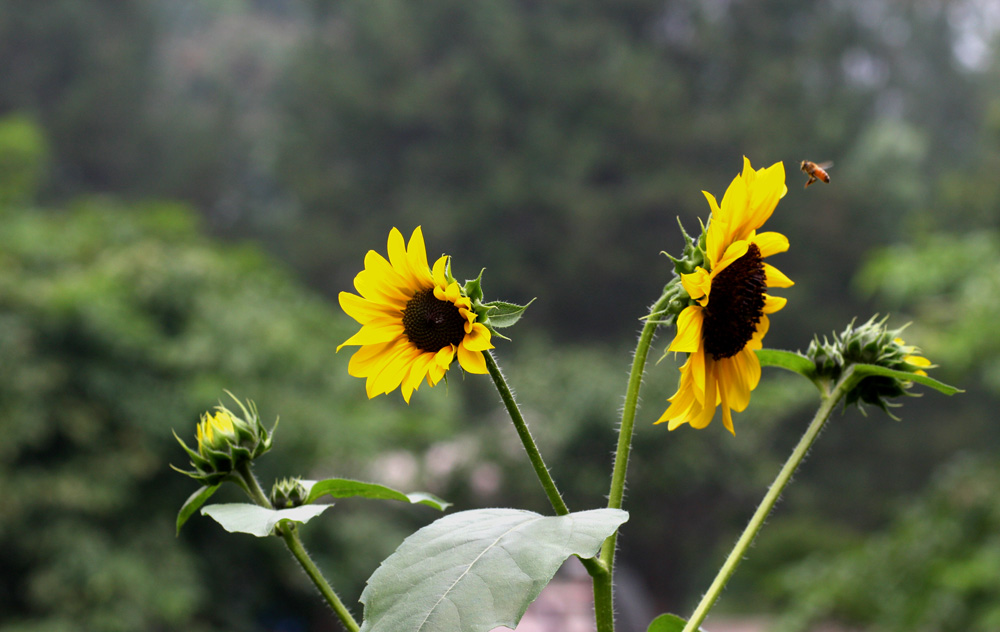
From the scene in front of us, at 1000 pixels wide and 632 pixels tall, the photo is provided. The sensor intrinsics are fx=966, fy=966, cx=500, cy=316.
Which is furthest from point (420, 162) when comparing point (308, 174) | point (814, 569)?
point (814, 569)

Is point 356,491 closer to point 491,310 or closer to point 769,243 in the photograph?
point 491,310

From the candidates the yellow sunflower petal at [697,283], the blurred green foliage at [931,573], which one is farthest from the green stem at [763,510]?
the blurred green foliage at [931,573]

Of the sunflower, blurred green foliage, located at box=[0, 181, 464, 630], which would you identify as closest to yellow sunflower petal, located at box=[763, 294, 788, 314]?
the sunflower

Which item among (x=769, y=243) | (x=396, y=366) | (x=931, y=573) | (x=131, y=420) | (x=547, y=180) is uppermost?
(x=547, y=180)

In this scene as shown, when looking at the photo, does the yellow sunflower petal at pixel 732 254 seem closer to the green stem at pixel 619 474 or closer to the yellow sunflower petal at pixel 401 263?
the green stem at pixel 619 474

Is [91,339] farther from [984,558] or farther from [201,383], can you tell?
[984,558]

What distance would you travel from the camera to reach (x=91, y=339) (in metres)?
4.07

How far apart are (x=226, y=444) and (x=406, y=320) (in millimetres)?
140

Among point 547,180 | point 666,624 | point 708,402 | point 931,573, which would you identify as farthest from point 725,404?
point 547,180

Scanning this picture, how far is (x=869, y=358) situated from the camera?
1.85 feet

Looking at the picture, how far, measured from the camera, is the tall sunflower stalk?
392mm

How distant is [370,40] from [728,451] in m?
5.62

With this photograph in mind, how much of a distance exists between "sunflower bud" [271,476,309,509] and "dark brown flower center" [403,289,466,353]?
0.11 m

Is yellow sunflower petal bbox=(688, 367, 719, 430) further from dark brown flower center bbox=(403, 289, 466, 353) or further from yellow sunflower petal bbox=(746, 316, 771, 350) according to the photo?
dark brown flower center bbox=(403, 289, 466, 353)
